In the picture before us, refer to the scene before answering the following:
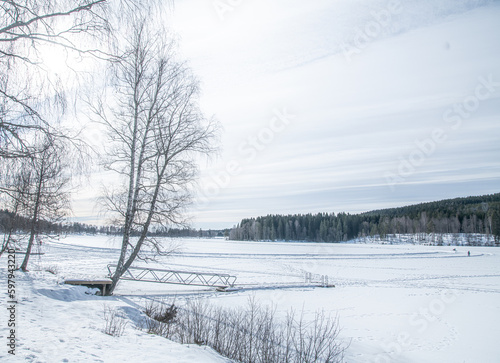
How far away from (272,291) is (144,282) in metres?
8.12

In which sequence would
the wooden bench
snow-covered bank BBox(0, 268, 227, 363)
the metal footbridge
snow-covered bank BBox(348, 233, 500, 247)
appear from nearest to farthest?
snow-covered bank BBox(0, 268, 227, 363), the wooden bench, the metal footbridge, snow-covered bank BBox(348, 233, 500, 247)

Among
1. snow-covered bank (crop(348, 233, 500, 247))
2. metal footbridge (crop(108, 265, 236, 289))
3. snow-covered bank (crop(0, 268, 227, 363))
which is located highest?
snow-covered bank (crop(348, 233, 500, 247))

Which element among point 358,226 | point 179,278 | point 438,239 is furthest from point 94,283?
point 358,226

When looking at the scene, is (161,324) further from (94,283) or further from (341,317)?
(341,317)

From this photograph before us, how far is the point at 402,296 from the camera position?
18328 mm

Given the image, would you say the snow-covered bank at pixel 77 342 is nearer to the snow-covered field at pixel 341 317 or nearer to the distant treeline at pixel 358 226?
the snow-covered field at pixel 341 317

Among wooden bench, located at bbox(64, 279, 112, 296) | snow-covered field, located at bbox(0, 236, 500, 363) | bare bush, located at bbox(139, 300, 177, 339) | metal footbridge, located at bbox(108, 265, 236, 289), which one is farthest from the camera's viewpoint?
metal footbridge, located at bbox(108, 265, 236, 289)

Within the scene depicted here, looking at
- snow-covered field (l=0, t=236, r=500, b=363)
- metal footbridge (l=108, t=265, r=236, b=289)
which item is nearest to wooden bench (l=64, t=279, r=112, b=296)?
snow-covered field (l=0, t=236, r=500, b=363)

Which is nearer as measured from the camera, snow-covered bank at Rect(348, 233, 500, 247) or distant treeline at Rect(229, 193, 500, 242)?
snow-covered bank at Rect(348, 233, 500, 247)

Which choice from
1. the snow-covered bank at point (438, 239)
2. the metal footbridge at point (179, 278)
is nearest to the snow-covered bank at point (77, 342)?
the metal footbridge at point (179, 278)

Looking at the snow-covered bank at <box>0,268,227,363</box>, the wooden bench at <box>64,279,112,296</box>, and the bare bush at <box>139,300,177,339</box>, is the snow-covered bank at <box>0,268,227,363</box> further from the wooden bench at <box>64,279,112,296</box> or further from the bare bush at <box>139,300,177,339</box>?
the wooden bench at <box>64,279,112,296</box>

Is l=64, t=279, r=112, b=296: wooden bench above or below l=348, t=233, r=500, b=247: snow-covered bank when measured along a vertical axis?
below

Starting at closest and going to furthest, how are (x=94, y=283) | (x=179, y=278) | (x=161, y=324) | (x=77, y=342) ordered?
(x=77, y=342) → (x=161, y=324) → (x=94, y=283) → (x=179, y=278)

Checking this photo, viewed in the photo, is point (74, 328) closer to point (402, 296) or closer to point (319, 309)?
point (319, 309)
